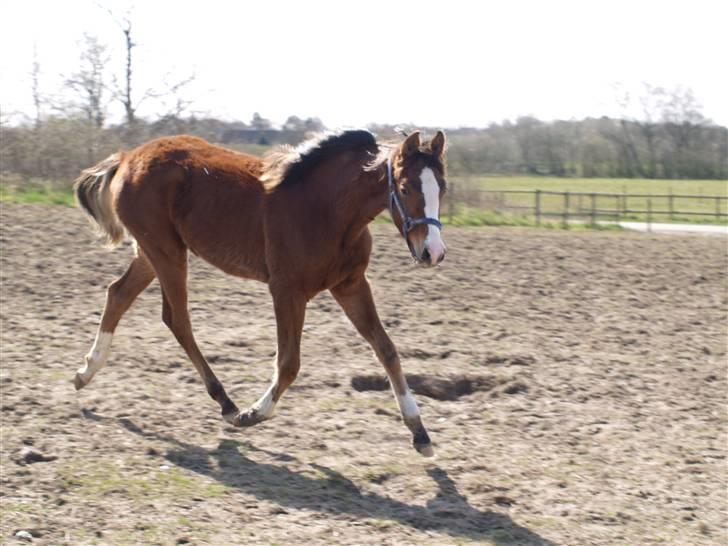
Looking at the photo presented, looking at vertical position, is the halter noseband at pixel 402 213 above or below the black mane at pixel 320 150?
below

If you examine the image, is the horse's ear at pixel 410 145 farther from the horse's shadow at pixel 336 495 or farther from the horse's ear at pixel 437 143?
the horse's shadow at pixel 336 495

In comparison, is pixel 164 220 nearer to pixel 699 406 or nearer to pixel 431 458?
pixel 431 458

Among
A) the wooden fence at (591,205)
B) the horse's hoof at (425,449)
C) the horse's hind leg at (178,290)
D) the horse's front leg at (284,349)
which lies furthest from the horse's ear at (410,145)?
the wooden fence at (591,205)

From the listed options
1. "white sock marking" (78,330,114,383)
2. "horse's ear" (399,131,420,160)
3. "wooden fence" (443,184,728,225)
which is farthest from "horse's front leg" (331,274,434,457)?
"wooden fence" (443,184,728,225)

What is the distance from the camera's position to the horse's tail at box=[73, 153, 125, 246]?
7.00m

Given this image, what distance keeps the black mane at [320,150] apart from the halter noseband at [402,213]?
1.79 ft

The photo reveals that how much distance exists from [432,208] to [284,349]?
4.49 feet

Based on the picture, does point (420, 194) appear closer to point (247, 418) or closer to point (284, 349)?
point (284, 349)

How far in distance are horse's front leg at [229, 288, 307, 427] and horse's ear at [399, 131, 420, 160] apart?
1135mm

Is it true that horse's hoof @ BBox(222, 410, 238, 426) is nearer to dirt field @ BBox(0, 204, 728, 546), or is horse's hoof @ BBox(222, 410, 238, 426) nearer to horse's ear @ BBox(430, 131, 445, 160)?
dirt field @ BBox(0, 204, 728, 546)

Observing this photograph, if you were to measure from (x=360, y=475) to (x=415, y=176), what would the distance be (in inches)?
66.6

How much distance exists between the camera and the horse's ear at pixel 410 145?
503cm

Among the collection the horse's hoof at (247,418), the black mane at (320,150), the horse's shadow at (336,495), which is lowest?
the horse's shadow at (336,495)

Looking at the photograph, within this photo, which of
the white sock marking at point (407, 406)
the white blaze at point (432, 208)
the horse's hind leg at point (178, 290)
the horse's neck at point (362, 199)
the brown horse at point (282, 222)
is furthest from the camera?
the horse's hind leg at point (178, 290)
